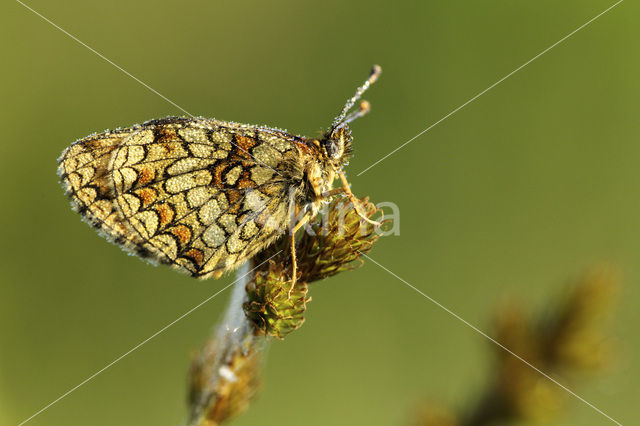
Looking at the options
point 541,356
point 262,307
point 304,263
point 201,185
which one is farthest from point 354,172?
point 262,307

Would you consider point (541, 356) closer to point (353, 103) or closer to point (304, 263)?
point (304, 263)

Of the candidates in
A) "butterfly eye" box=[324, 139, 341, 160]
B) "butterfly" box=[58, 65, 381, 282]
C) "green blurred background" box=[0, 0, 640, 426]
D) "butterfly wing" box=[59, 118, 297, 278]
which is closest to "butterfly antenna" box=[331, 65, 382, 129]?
"butterfly" box=[58, 65, 381, 282]

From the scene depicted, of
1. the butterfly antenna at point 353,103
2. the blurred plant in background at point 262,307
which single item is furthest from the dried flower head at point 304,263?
the butterfly antenna at point 353,103

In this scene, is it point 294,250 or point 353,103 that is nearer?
point 294,250

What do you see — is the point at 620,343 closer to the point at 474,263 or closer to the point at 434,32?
the point at 474,263

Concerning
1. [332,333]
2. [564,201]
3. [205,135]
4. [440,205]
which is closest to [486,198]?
[440,205]

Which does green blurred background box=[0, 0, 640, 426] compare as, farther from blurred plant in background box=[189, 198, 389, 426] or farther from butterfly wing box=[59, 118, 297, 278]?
blurred plant in background box=[189, 198, 389, 426]
